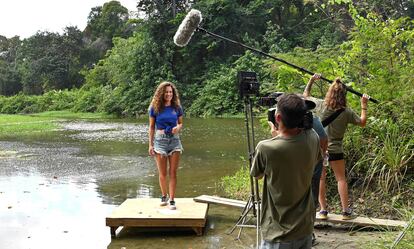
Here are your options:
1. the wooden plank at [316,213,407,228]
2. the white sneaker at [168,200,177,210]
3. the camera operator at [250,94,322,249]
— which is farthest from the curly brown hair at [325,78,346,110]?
the white sneaker at [168,200,177,210]

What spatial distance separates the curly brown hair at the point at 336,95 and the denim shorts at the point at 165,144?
6.52 ft

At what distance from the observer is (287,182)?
8.86 ft

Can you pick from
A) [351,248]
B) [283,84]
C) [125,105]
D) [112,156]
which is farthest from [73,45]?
[351,248]

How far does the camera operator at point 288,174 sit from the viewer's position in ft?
8.73

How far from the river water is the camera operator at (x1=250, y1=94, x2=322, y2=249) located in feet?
6.83

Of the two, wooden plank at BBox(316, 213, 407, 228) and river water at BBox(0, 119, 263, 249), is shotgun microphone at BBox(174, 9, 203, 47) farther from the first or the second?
wooden plank at BBox(316, 213, 407, 228)

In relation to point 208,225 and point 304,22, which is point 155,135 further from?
point 304,22

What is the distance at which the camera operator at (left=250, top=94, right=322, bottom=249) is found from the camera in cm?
266

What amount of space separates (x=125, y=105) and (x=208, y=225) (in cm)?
2716

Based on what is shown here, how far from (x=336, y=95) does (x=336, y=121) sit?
340mm

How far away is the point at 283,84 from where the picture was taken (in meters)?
7.18

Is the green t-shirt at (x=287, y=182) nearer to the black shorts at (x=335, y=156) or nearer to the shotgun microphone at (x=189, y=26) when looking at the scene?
the black shorts at (x=335, y=156)

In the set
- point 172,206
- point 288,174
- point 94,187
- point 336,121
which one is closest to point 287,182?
point 288,174

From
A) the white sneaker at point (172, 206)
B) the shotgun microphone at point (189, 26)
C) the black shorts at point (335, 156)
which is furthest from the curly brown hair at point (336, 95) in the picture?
the white sneaker at point (172, 206)
